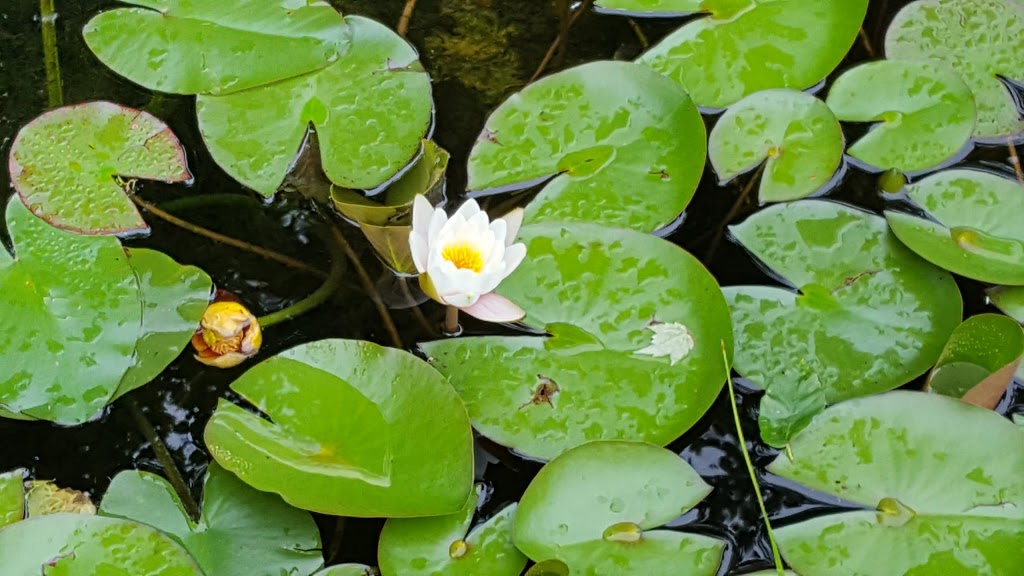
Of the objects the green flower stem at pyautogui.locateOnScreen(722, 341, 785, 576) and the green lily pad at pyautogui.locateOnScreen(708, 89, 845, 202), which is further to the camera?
the green lily pad at pyautogui.locateOnScreen(708, 89, 845, 202)

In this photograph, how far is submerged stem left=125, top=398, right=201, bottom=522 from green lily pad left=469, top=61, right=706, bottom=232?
80 centimetres

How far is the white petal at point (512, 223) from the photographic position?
4.58ft

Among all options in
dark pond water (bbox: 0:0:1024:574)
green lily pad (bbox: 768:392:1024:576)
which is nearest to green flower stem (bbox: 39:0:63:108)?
dark pond water (bbox: 0:0:1024:574)

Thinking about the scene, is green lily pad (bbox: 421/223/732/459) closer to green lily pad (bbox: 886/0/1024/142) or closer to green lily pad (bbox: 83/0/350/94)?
green lily pad (bbox: 83/0/350/94)

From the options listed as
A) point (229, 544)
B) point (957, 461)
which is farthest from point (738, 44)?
point (229, 544)

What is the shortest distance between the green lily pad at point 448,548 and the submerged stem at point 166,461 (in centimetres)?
36

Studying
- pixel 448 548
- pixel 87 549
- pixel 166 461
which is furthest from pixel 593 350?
pixel 87 549

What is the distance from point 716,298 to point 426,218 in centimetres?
57

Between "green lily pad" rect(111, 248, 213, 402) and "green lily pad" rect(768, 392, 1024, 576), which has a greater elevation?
"green lily pad" rect(111, 248, 213, 402)

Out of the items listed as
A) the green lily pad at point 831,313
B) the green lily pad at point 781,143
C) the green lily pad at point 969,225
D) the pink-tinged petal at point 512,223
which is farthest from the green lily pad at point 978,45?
the pink-tinged petal at point 512,223

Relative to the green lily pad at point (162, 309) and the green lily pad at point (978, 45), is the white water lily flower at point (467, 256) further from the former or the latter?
the green lily pad at point (978, 45)

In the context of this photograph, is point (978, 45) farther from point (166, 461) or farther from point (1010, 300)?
point (166, 461)

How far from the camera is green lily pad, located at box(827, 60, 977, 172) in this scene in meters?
1.66

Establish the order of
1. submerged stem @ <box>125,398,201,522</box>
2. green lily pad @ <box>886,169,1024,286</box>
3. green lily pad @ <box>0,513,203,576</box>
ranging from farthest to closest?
green lily pad @ <box>886,169,1024,286</box> → submerged stem @ <box>125,398,201,522</box> → green lily pad @ <box>0,513,203,576</box>
